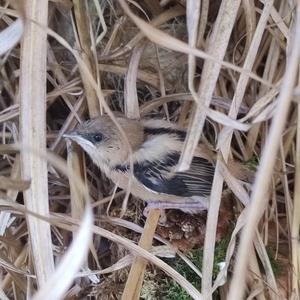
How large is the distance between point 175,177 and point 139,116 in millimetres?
241

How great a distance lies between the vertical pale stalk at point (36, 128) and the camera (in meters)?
1.56

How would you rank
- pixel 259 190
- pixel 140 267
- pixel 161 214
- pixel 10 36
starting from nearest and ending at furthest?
pixel 259 190
pixel 10 36
pixel 140 267
pixel 161 214

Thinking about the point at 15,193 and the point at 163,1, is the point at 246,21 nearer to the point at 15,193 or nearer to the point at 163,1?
the point at 163,1

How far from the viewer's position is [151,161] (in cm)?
172

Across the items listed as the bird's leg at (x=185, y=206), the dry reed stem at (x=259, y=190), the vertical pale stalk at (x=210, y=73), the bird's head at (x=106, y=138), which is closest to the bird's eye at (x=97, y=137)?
the bird's head at (x=106, y=138)

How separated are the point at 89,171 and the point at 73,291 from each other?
1.28ft

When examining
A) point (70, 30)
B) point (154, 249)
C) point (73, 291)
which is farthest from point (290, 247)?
point (70, 30)

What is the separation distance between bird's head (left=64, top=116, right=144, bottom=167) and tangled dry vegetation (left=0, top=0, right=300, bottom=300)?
0.06 metres

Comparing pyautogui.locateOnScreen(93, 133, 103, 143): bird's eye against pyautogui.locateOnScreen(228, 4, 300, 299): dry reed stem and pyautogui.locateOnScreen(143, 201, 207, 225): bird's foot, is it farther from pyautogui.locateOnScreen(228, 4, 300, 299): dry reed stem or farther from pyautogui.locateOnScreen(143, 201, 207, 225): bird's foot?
pyautogui.locateOnScreen(228, 4, 300, 299): dry reed stem

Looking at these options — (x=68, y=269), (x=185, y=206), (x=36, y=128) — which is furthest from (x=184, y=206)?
(x=68, y=269)

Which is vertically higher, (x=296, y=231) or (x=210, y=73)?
(x=210, y=73)

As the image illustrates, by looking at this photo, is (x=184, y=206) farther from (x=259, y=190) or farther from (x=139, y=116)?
(x=259, y=190)

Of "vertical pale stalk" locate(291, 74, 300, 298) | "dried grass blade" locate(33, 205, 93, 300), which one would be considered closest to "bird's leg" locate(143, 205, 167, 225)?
"vertical pale stalk" locate(291, 74, 300, 298)

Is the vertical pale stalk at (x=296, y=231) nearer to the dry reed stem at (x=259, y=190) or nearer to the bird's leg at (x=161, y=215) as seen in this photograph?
the bird's leg at (x=161, y=215)
